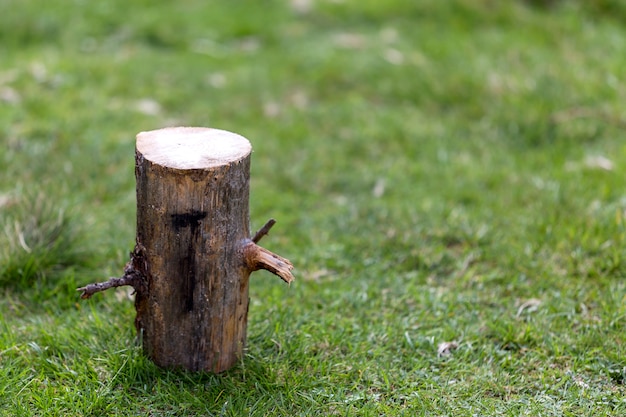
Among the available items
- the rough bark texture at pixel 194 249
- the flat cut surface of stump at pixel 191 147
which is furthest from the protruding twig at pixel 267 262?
the flat cut surface of stump at pixel 191 147

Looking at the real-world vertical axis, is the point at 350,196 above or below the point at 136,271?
below

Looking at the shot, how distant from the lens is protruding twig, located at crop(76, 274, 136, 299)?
2859 mm

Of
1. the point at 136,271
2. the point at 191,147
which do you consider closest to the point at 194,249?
the point at 136,271

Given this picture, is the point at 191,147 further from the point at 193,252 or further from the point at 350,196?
the point at 350,196

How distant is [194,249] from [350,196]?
222 cm

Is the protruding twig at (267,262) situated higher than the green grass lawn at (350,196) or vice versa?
the protruding twig at (267,262)

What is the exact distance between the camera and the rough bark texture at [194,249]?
9.16 feet

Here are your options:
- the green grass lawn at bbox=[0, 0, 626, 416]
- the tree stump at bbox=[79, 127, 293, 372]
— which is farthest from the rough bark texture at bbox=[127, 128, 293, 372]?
the green grass lawn at bbox=[0, 0, 626, 416]

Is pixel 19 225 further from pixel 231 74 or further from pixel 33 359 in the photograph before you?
pixel 231 74

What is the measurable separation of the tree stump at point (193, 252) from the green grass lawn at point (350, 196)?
146mm

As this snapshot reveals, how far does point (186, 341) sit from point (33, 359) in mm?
655

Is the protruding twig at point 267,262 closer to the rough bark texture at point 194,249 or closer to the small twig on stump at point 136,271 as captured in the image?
the rough bark texture at point 194,249

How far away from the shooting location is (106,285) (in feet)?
9.50

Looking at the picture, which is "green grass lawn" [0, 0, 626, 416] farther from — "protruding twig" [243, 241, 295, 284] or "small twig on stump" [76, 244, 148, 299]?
"protruding twig" [243, 241, 295, 284]
